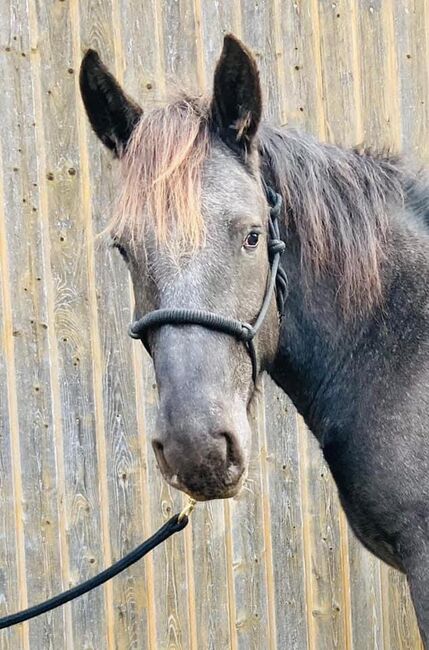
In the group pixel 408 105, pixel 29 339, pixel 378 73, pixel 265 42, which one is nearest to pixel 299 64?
pixel 265 42

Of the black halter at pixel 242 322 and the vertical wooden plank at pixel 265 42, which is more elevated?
the vertical wooden plank at pixel 265 42

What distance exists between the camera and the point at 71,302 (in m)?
3.31

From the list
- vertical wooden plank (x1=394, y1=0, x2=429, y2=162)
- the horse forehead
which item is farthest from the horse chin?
vertical wooden plank (x1=394, y1=0, x2=429, y2=162)

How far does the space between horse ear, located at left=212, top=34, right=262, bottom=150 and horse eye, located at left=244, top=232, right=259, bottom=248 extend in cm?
25

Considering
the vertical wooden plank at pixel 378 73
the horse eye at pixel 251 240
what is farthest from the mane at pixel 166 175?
the vertical wooden plank at pixel 378 73

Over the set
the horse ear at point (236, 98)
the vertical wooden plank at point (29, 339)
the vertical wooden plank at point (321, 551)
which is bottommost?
the vertical wooden plank at point (321, 551)

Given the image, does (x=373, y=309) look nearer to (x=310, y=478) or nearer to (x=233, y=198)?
(x=233, y=198)

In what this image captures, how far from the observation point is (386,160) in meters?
2.25

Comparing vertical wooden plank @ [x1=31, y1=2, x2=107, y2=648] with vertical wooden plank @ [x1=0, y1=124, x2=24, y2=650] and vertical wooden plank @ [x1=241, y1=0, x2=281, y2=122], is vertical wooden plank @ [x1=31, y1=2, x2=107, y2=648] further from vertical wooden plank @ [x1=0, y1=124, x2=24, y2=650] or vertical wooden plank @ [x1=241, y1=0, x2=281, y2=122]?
vertical wooden plank @ [x1=241, y1=0, x2=281, y2=122]

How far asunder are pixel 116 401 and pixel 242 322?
165 centimetres

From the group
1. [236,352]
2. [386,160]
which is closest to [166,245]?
[236,352]

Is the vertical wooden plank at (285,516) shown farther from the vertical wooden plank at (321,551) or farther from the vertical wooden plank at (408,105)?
the vertical wooden plank at (408,105)

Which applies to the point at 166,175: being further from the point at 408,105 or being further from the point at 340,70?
the point at 408,105

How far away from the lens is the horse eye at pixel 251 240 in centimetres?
183
